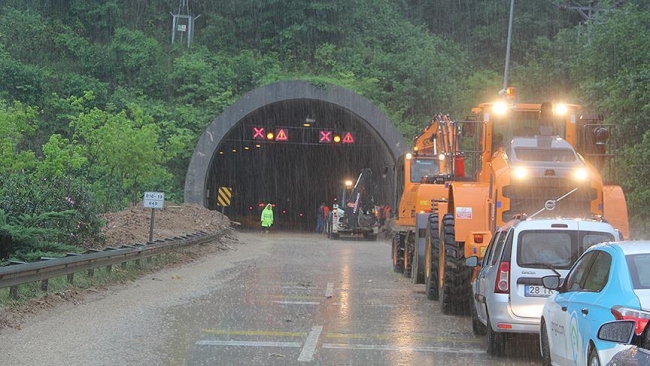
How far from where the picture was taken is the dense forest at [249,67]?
36625mm

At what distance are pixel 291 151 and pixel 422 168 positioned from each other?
4031 centimetres

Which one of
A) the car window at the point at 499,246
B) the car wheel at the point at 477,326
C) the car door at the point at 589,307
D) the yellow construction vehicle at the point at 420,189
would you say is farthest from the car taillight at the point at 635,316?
the yellow construction vehicle at the point at 420,189

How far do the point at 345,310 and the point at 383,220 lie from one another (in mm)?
32470

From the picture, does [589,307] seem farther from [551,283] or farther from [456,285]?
[456,285]

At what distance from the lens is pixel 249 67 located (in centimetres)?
5619

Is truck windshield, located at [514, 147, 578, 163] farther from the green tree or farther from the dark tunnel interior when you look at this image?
the dark tunnel interior

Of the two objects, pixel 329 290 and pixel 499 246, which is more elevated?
pixel 499 246

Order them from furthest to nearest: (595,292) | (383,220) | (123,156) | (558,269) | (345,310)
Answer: (383,220), (123,156), (345,310), (558,269), (595,292)

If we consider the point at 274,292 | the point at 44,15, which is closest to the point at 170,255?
the point at 274,292

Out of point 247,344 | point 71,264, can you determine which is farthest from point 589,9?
point 247,344

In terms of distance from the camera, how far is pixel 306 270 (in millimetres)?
24906

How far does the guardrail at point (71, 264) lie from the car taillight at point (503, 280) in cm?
725

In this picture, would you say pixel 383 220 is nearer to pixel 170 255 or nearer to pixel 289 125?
pixel 289 125

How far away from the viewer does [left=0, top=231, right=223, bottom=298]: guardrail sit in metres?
14.4
